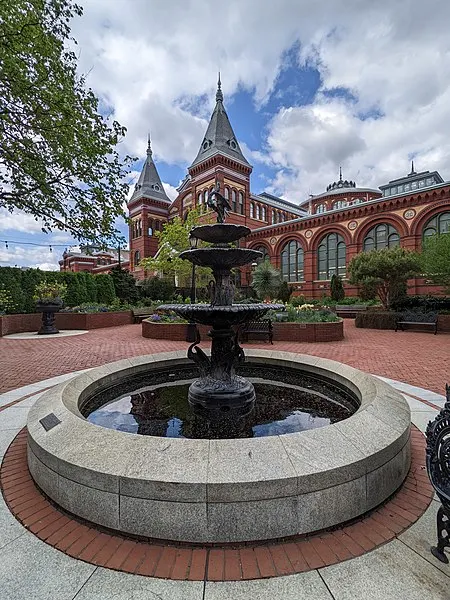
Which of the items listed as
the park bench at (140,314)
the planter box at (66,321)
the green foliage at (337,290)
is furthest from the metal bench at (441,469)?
the green foliage at (337,290)

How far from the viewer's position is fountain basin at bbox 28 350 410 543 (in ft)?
7.06

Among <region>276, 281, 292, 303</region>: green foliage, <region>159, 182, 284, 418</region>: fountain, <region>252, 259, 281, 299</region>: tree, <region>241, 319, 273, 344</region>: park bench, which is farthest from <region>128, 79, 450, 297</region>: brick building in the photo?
<region>159, 182, 284, 418</region>: fountain

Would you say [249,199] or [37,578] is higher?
[249,199]

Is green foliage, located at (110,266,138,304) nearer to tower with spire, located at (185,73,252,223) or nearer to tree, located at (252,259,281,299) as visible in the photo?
tree, located at (252,259,281,299)

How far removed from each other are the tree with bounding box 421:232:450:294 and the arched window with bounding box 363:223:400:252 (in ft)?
38.2

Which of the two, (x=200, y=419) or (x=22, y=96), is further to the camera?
(x=22, y=96)

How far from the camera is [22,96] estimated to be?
6316 mm

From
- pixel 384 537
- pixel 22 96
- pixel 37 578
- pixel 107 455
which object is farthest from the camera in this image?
pixel 22 96

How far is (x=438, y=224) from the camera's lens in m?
24.9

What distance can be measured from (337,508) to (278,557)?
55 centimetres

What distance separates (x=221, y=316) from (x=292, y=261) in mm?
31961

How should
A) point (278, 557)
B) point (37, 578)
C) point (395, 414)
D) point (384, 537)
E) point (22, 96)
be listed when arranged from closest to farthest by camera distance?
point (37, 578) → point (278, 557) → point (384, 537) → point (395, 414) → point (22, 96)

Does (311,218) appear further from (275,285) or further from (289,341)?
(289,341)

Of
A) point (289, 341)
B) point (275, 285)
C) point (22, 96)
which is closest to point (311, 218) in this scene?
point (275, 285)
